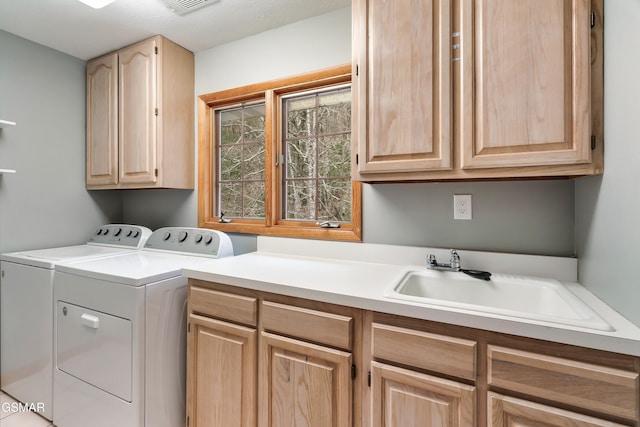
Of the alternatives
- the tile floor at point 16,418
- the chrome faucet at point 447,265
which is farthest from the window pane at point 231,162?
the tile floor at point 16,418

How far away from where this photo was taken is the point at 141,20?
6.15 ft

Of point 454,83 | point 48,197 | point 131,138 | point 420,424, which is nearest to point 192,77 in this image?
point 131,138

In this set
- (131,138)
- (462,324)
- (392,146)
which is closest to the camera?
(462,324)

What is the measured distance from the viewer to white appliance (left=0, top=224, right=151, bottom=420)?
1.73 meters

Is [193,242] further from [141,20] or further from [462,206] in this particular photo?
[462,206]

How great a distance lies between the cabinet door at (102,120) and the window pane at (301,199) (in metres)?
1.37

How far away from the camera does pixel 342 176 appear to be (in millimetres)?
1852

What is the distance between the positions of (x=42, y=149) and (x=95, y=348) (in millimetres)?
1621

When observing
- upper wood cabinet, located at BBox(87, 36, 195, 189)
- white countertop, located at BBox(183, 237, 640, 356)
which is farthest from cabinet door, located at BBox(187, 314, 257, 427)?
upper wood cabinet, located at BBox(87, 36, 195, 189)

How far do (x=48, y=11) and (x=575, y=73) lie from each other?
Result: 2.71 metres

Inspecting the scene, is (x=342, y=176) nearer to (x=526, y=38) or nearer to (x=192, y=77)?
(x=526, y=38)

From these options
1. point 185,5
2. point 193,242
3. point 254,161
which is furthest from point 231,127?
point 193,242

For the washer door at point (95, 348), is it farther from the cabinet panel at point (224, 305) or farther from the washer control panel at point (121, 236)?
the washer control panel at point (121, 236)

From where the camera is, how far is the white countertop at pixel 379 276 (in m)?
0.82
